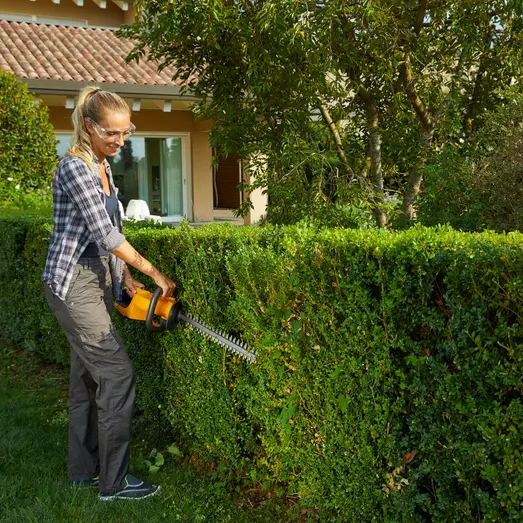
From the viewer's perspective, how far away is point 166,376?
416 centimetres

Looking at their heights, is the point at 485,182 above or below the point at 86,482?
above

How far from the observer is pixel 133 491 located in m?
3.64

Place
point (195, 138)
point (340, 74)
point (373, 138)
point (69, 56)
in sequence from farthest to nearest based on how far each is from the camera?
1. point (195, 138)
2. point (69, 56)
3. point (373, 138)
4. point (340, 74)

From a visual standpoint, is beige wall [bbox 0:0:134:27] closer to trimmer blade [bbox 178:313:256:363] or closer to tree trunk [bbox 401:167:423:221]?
tree trunk [bbox 401:167:423:221]

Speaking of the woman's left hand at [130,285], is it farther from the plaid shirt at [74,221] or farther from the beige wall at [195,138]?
the beige wall at [195,138]

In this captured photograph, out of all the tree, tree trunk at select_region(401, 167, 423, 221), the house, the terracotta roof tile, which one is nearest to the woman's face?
the tree

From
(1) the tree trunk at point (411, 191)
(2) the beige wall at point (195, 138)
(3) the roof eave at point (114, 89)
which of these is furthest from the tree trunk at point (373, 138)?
(2) the beige wall at point (195, 138)

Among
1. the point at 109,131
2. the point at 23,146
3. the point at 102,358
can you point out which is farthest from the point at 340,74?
the point at 23,146

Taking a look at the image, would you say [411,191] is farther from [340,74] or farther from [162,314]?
[162,314]

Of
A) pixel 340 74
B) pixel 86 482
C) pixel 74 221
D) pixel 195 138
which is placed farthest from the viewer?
pixel 195 138

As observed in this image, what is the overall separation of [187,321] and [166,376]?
0.56m

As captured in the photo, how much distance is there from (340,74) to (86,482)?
4.83 metres

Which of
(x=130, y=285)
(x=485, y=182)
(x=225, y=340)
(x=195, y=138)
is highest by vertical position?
(x=195, y=138)

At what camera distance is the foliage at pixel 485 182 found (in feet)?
14.3
